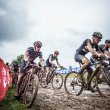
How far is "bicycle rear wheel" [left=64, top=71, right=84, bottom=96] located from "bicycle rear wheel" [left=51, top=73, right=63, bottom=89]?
133 inches

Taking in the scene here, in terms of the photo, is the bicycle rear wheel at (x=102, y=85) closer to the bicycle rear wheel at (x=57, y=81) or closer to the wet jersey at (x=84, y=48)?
the wet jersey at (x=84, y=48)

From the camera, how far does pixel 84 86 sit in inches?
371

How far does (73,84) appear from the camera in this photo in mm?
10156

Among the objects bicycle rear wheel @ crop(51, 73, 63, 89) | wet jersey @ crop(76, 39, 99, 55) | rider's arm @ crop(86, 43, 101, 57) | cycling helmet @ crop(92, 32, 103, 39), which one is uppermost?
cycling helmet @ crop(92, 32, 103, 39)

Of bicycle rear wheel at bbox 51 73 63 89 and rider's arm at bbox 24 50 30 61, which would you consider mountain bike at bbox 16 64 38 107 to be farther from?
bicycle rear wheel at bbox 51 73 63 89

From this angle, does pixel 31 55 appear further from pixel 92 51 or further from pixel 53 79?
pixel 53 79

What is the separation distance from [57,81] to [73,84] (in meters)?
4.47

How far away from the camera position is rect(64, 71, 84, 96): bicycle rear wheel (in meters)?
9.90

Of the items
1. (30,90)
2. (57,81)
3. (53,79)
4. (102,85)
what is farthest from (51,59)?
(30,90)

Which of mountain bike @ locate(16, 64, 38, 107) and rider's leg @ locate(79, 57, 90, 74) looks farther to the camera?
rider's leg @ locate(79, 57, 90, 74)

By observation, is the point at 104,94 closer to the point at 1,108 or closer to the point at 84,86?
the point at 84,86

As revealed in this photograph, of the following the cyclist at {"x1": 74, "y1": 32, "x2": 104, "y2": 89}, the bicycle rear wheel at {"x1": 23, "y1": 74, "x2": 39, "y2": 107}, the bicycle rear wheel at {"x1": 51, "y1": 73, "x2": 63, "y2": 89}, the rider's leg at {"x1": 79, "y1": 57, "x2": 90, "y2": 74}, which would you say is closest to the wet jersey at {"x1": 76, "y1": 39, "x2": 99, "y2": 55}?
the cyclist at {"x1": 74, "y1": 32, "x2": 104, "y2": 89}

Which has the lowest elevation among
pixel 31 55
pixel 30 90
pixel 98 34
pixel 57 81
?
pixel 30 90

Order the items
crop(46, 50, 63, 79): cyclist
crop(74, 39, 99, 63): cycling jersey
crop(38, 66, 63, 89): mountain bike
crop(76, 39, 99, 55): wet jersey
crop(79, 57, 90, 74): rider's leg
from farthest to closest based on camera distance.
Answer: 1. crop(46, 50, 63, 79): cyclist
2. crop(38, 66, 63, 89): mountain bike
3. crop(74, 39, 99, 63): cycling jersey
4. crop(79, 57, 90, 74): rider's leg
5. crop(76, 39, 99, 55): wet jersey
